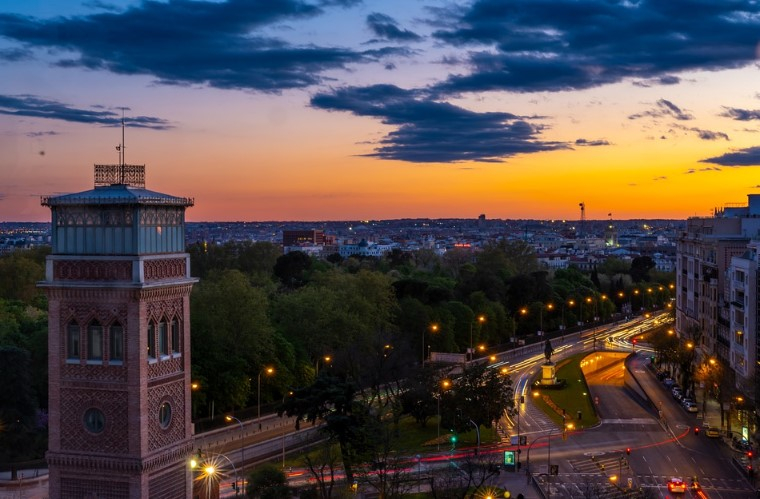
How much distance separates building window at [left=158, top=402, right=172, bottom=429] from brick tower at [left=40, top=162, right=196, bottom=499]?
0.22ft

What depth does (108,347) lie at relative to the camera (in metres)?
31.8

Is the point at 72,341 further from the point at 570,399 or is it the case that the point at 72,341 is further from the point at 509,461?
the point at 570,399

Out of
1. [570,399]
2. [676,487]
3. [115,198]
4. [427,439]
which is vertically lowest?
[427,439]

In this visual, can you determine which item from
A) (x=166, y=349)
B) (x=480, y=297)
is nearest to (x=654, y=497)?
(x=166, y=349)

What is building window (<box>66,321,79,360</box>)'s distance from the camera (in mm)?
32125

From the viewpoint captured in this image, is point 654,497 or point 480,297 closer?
→ point 654,497

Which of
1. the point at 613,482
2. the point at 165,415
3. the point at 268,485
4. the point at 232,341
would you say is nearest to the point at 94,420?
the point at 165,415

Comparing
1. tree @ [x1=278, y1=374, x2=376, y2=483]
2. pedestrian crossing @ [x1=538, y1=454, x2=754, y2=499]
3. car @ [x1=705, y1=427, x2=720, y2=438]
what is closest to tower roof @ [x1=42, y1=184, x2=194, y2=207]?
tree @ [x1=278, y1=374, x2=376, y2=483]

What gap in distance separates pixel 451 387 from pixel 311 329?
16575 millimetres

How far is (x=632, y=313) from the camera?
156875 millimetres

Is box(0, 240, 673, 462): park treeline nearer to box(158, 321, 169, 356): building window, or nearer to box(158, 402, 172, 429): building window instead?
box(158, 402, 172, 429): building window

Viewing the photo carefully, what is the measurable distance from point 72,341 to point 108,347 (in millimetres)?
1381

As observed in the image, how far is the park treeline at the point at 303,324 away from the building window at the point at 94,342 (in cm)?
2780

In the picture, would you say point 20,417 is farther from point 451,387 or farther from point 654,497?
point 654,497
